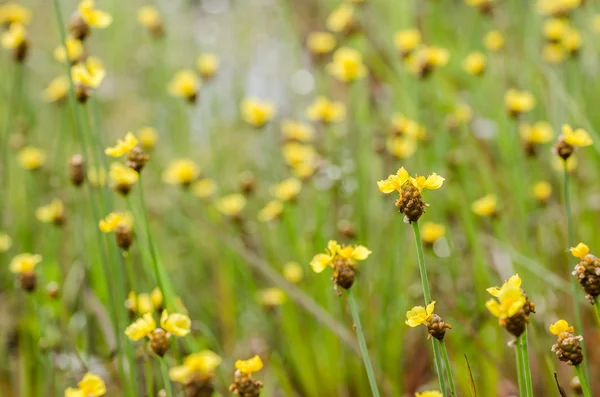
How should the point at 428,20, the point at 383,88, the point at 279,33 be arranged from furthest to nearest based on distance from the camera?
the point at 279,33, the point at 383,88, the point at 428,20

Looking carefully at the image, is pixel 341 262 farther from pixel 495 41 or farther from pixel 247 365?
pixel 495 41

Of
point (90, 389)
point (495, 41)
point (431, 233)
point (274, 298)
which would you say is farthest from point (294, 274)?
point (495, 41)

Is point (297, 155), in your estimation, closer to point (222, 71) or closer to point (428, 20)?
point (428, 20)

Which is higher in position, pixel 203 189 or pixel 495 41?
pixel 495 41

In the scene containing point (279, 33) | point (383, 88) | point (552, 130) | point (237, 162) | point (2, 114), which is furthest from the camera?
point (279, 33)

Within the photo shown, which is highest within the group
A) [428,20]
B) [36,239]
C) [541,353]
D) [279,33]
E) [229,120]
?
[279,33]

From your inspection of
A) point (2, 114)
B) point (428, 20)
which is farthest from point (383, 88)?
point (2, 114)

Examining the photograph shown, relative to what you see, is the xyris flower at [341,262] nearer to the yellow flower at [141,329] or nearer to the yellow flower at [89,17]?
the yellow flower at [141,329]

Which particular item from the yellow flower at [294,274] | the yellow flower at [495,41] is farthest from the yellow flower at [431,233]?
the yellow flower at [495,41]
